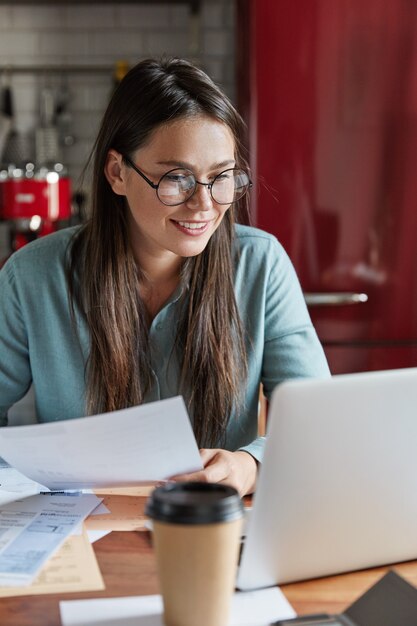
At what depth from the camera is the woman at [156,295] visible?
5.21ft

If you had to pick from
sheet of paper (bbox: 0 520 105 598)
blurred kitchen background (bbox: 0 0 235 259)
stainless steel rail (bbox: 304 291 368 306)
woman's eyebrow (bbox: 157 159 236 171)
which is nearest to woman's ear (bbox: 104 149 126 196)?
woman's eyebrow (bbox: 157 159 236 171)

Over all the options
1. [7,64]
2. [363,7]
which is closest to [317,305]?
[363,7]

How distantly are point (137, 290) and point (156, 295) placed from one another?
52 millimetres

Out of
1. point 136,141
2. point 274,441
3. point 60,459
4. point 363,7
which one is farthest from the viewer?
point 363,7

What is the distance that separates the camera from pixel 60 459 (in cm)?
115

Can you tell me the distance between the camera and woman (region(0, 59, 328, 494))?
1.59 metres

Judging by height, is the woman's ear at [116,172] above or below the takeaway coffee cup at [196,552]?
above

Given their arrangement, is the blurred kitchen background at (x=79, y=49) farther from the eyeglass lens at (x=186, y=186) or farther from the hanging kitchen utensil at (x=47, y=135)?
the eyeglass lens at (x=186, y=186)

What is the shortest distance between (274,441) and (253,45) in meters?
2.10

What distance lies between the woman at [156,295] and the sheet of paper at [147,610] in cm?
64

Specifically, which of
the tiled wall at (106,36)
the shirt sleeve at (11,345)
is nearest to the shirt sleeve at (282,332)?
the shirt sleeve at (11,345)

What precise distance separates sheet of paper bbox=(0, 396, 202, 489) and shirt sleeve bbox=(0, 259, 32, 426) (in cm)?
53

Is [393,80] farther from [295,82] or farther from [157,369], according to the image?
[157,369]

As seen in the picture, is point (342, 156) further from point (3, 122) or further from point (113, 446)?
point (113, 446)
